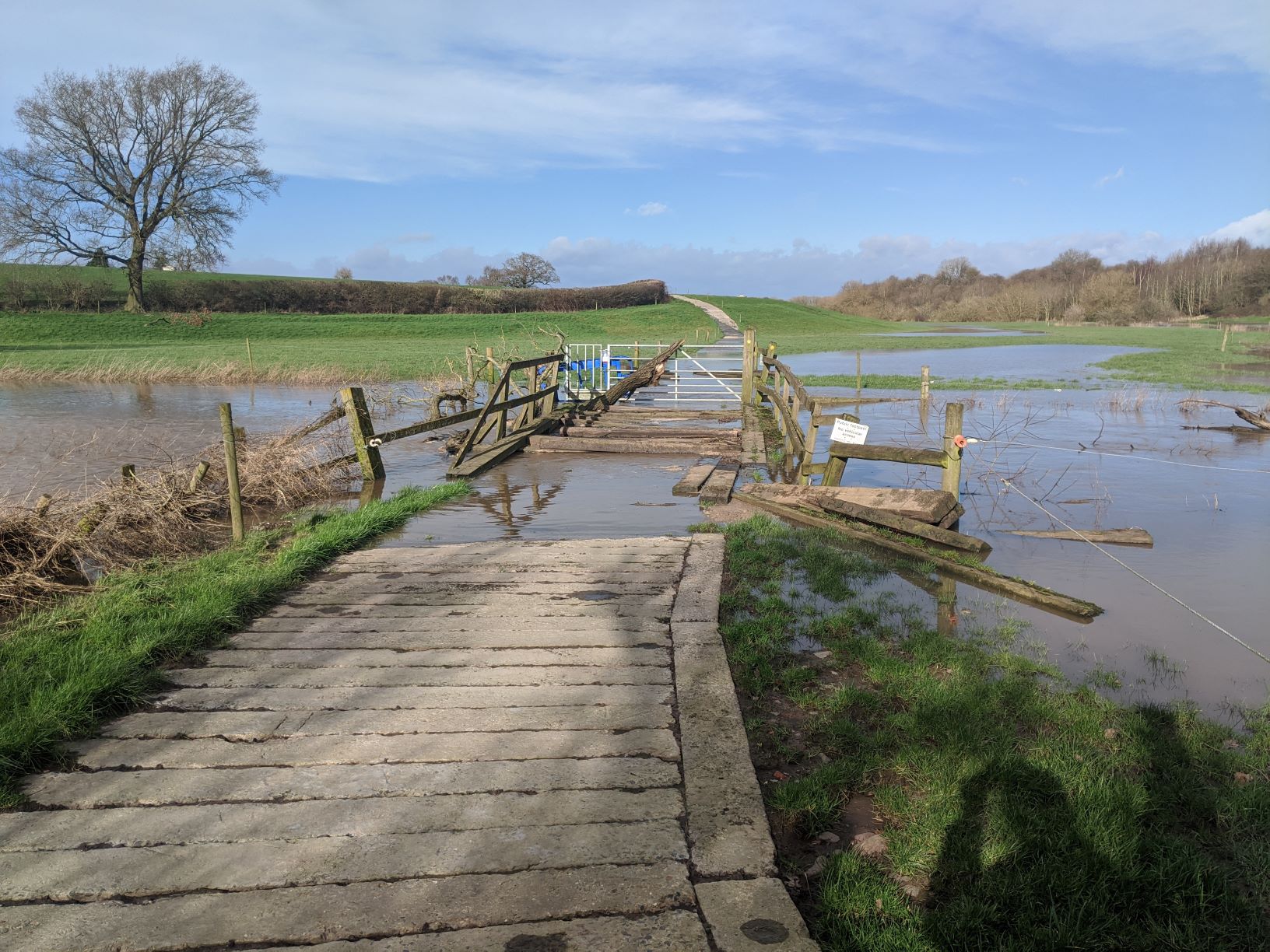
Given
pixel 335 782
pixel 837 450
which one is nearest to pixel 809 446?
pixel 837 450

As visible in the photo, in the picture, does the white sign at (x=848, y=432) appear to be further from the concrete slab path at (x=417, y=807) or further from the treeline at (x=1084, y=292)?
the treeline at (x=1084, y=292)

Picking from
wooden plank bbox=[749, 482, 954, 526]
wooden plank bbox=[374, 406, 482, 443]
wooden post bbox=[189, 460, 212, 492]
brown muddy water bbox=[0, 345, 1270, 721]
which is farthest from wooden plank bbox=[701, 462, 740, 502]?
wooden post bbox=[189, 460, 212, 492]

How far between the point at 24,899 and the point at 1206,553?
9929mm

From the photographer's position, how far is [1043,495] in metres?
11.7

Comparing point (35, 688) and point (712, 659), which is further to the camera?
point (712, 659)

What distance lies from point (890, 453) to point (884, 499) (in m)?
0.63

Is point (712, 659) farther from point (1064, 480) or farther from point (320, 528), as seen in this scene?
point (1064, 480)

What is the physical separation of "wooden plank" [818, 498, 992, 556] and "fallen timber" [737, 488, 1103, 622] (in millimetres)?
112

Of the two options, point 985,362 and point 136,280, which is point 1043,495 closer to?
point 985,362

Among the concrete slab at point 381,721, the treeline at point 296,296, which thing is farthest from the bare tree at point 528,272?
the concrete slab at point 381,721

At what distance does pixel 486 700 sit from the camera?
13.5 ft

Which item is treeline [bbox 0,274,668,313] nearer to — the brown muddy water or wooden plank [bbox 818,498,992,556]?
the brown muddy water

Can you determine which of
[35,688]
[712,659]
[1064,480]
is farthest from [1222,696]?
[1064,480]

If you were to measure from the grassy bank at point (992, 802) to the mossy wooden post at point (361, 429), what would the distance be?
758cm
